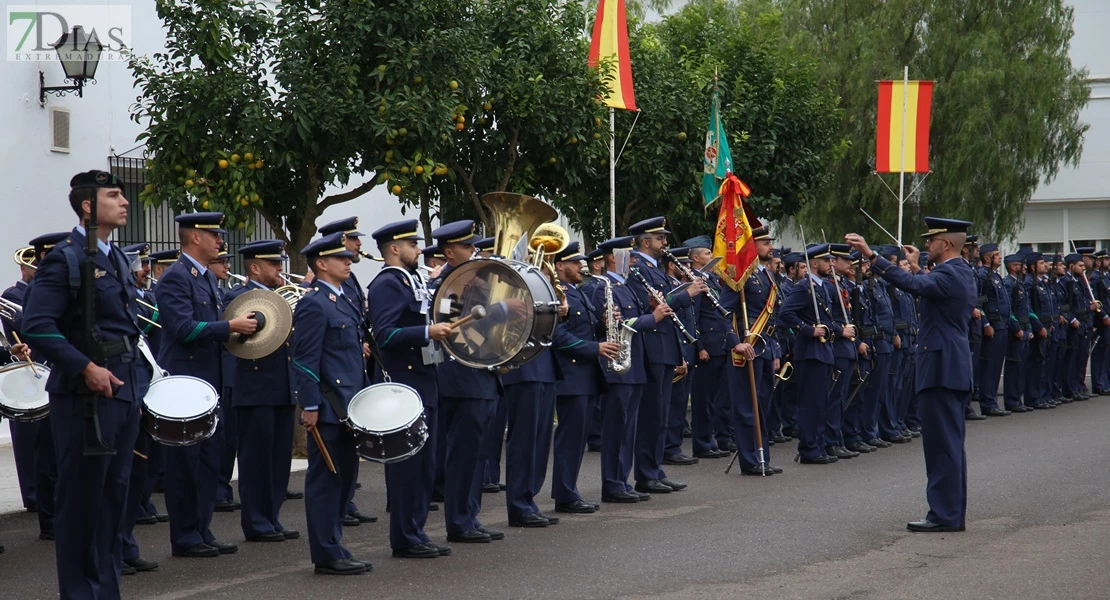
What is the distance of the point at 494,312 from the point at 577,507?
2.55 metres

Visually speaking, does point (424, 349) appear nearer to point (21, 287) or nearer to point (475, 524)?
point (475, 524)

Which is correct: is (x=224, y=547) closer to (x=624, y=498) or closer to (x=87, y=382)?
(x=87, y=382)

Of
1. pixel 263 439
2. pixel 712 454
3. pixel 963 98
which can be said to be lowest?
pixel 712 454

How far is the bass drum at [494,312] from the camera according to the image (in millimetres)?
8320

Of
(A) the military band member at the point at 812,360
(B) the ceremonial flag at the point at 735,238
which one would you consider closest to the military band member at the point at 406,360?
(B) the ceremonial flag at the point at 735,238

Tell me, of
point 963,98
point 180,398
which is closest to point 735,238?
point 180,398

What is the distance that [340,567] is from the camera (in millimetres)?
7922

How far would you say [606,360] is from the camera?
417 inches

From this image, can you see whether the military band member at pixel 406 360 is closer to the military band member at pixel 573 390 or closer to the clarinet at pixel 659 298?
the military band member at pixel 573 390

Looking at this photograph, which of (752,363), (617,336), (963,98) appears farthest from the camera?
(963,98)

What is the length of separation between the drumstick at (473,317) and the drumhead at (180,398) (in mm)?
1435

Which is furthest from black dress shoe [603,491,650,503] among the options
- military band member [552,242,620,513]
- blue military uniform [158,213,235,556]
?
blue military uniform [158,213,235,556]

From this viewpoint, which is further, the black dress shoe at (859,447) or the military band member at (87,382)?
the black dress shoe at (859,447)

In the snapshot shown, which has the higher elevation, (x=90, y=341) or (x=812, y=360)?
(x=90, y=341)
